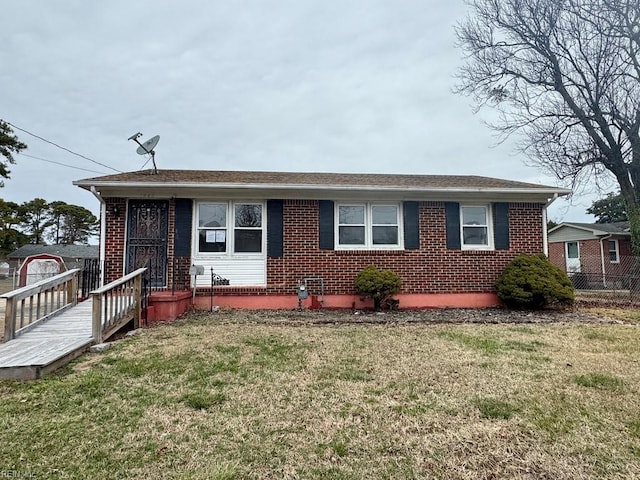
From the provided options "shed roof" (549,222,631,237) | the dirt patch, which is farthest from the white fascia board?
"shed roof" (549,222,631,237)


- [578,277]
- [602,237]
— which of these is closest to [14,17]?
[578,277]

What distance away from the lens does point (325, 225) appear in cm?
862

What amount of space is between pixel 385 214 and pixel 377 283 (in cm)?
191

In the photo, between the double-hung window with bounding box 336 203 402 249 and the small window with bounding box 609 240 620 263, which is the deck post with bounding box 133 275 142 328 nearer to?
the double-hung window with bounding box 336 203 402 249

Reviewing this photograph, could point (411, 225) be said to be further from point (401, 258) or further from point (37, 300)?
point (37, 300)

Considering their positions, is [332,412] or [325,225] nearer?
[332,412]

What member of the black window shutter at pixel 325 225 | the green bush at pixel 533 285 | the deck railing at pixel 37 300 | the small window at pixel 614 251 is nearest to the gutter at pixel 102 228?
the deck railing at pixel 37 300

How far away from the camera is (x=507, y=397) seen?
3.20m

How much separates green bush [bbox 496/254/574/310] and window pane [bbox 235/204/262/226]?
602cm

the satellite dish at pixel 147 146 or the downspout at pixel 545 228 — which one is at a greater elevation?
the satellite dish at pixel 147 146

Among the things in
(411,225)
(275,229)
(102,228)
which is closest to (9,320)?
(102,228)

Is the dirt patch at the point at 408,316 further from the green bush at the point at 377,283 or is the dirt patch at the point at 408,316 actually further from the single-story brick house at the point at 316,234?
the single-story brick house at the point at 316,234

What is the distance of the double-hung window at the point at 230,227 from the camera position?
8531 millimetres

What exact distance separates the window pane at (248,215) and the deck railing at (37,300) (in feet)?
11.2
